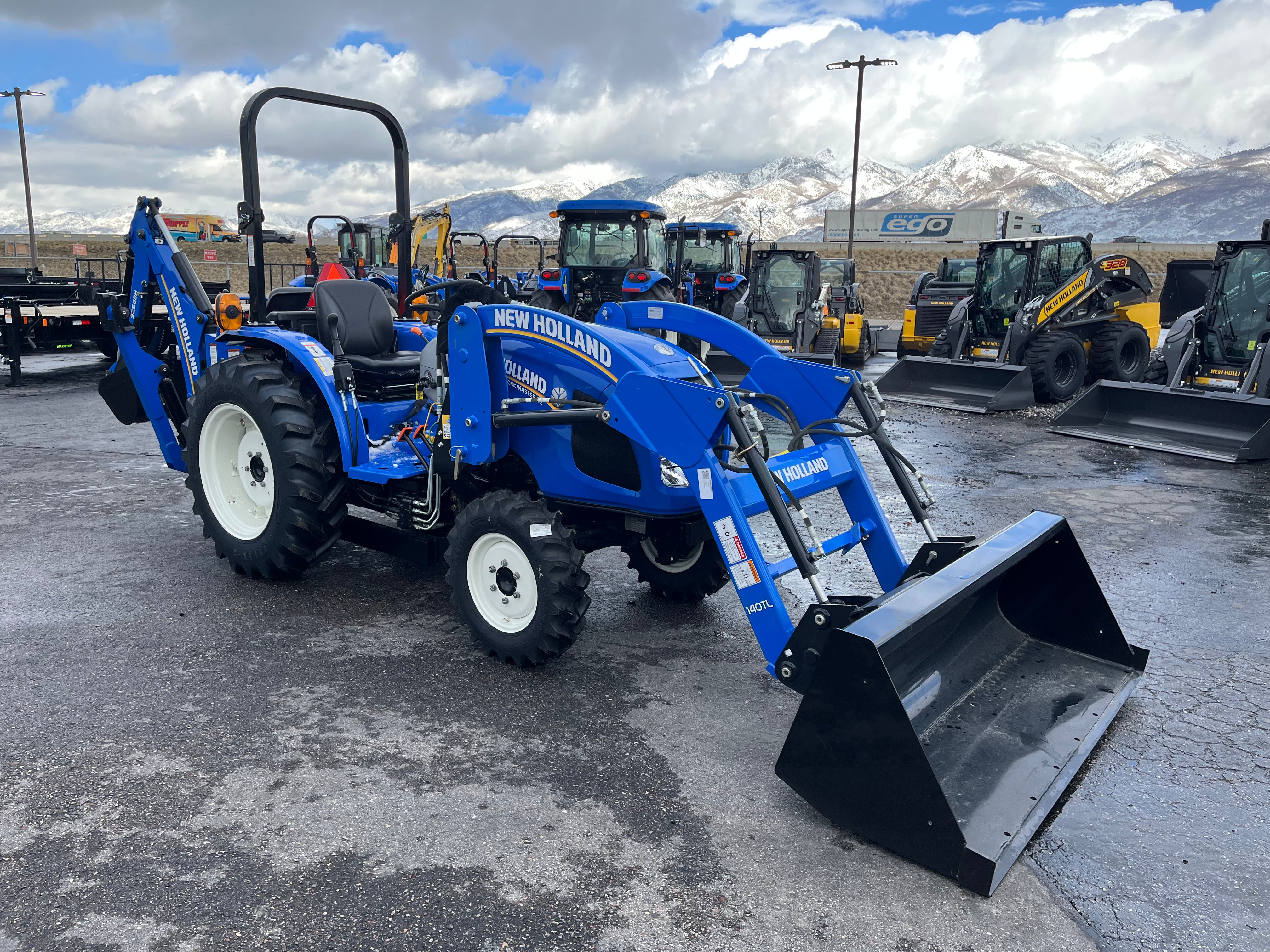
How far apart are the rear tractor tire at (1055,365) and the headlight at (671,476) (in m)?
9.82

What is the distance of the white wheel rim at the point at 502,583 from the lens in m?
3.84

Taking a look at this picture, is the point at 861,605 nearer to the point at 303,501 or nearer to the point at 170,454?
the point at 303,501

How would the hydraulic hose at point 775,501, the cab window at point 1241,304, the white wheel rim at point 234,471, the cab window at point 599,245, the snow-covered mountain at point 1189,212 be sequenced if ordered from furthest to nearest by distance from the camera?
the snow-covered mountain at point 1189,212 → the cab window at point 599,245 → the cab window at point 1241,304 → the white wheel rim at point 234,471 → the hydraulic hose at point 775,501

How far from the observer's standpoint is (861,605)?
125 inches

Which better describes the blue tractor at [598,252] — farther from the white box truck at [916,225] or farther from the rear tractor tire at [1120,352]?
the white box truck at [916,225]

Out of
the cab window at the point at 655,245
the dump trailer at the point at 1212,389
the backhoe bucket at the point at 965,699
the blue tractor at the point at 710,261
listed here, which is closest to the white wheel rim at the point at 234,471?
the backhoe bucket at the point at 965,699

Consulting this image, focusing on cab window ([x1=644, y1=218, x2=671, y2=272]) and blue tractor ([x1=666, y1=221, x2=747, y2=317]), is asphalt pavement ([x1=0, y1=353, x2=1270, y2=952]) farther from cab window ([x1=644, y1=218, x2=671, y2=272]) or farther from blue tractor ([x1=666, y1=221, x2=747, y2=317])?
blue tractor ([x1=666, y1=221, x2=747, y2=317])

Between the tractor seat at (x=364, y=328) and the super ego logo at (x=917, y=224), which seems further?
the super ego logo at (x=917, y=224)

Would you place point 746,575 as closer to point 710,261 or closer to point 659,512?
point 659,512

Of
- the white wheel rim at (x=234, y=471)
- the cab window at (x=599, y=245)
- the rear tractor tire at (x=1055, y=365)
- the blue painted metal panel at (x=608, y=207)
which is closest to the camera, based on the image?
the white wheel rim at (x=234, y=471)

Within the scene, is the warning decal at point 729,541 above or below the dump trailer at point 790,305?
below

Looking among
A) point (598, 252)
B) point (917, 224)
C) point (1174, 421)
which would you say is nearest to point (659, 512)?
point (1174, 421)

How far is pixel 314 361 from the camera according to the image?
4.66 m

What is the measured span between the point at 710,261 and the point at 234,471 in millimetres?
13546
